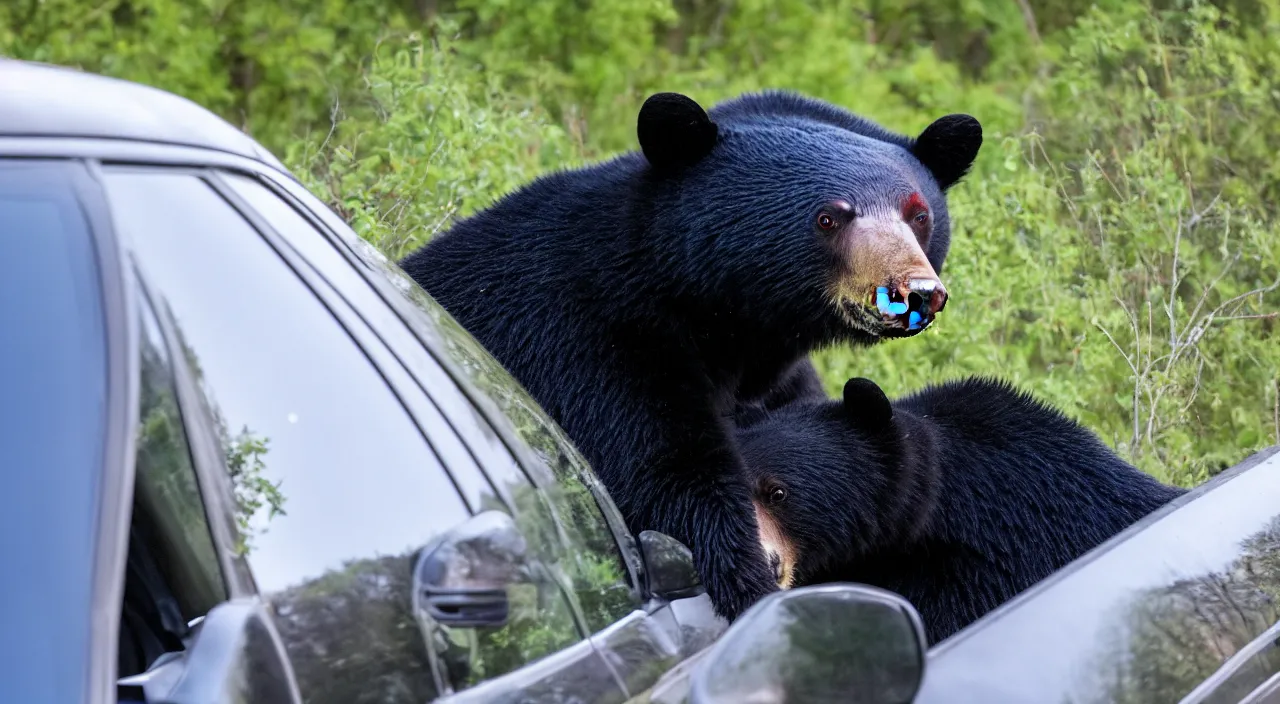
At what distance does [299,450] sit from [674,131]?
224 cm

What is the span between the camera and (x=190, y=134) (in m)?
1.38

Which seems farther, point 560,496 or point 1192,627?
point 1192,627

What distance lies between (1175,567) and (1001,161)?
5.34 meters

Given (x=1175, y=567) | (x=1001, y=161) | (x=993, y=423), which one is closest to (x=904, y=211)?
(x=993, y=423)

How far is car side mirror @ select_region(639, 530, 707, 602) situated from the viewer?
1771 mm

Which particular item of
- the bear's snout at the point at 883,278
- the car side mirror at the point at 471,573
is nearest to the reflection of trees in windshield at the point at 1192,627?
the car side mirror at the point at 471,573

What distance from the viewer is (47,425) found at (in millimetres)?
1106

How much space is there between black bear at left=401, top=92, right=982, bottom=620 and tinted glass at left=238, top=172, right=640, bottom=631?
4.64 feet

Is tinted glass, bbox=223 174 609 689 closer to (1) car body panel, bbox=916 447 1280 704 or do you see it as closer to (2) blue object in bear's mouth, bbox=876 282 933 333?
(1) car body panel, bbox=916 447 1280 704

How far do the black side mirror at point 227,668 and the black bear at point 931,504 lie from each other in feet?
7.42

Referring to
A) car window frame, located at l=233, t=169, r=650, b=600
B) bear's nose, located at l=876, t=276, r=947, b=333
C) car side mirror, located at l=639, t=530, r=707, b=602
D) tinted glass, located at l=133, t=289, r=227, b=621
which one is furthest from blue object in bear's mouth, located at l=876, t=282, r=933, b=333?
tinted glass, located at l=133, t=289, r=227, b=621

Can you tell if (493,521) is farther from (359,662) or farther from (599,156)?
(599,156)

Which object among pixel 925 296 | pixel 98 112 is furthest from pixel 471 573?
pixel 925 296

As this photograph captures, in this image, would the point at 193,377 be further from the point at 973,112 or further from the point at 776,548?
the point at 973,112
